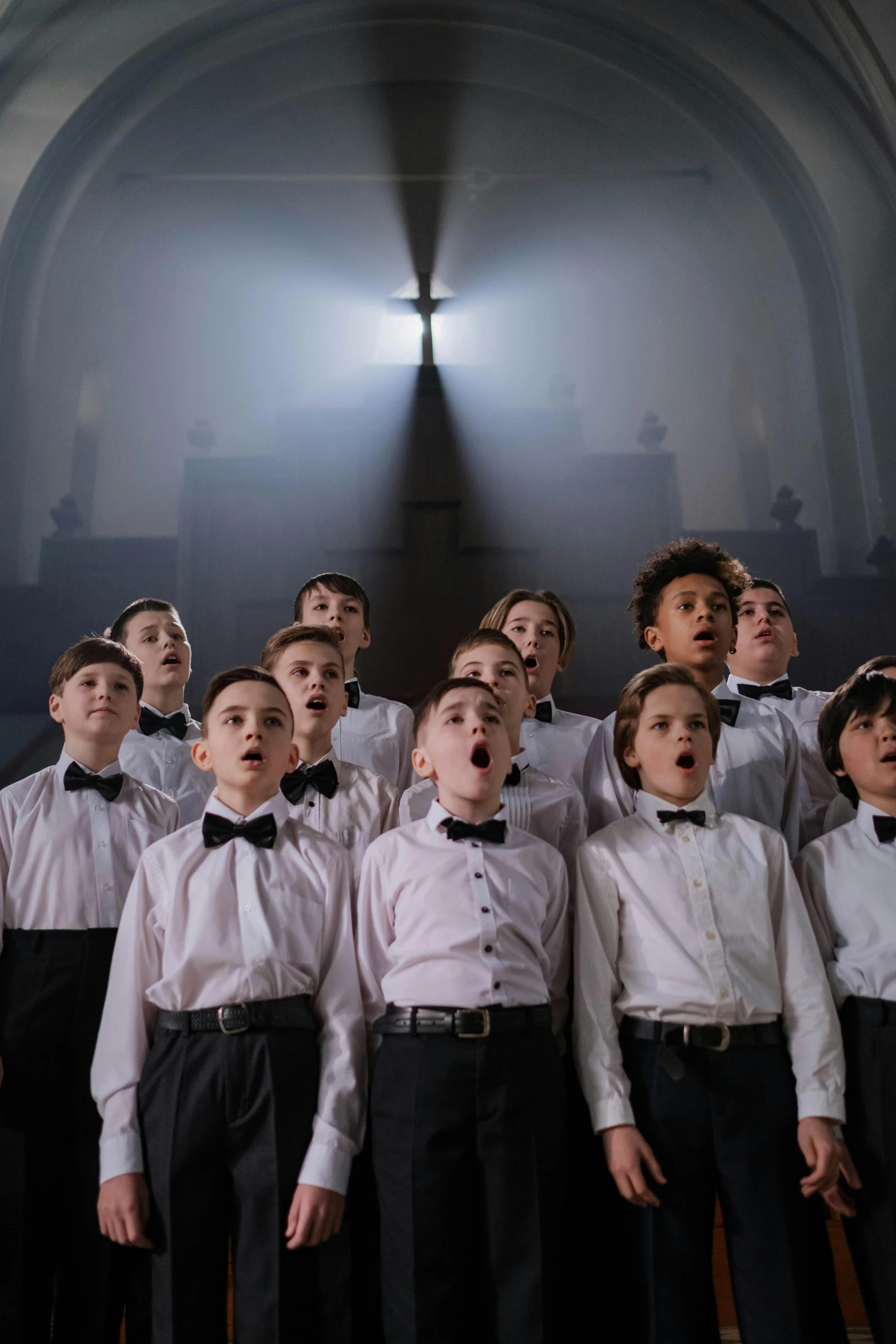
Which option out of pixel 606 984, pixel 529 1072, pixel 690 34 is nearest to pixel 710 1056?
pixel 606 984

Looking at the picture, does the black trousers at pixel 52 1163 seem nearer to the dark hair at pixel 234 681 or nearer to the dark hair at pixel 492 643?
the dark hair at pixel 234 681

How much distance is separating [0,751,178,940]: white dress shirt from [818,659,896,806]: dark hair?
1304 millimetres

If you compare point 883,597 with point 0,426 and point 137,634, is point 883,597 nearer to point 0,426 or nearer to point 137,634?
point 137,634

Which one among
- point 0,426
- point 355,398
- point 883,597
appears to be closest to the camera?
point 883,597

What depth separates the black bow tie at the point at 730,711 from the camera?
223cm

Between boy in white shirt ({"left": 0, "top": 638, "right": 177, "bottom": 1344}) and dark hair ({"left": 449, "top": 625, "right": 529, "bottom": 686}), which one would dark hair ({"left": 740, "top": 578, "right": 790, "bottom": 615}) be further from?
boy in white shirt ({"left": 0, "top": 638, "right": 177, "bottom": 1344})

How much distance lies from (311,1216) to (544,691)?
4.38 feet

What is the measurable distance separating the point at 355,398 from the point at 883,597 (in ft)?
8.49

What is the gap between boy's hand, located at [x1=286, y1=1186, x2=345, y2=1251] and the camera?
4.75 ft

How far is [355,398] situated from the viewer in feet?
16.4

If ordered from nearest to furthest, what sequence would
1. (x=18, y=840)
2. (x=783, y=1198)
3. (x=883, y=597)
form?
(x=783, y=1198) → (x=18, y=840) → (x=883, y=597)

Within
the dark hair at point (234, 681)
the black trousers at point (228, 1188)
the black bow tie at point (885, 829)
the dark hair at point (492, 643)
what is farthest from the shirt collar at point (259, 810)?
the black bow tie at point (885, 829)

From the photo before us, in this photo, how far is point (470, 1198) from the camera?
150 cm

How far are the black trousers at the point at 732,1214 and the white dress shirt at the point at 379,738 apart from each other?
110 centimetres
